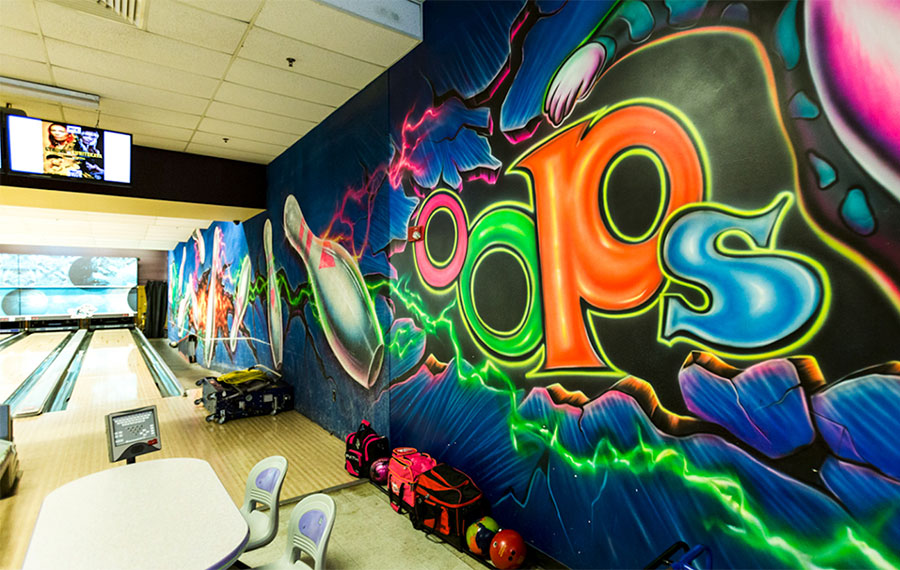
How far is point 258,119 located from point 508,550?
395 centimetres

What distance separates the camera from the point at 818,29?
129cm

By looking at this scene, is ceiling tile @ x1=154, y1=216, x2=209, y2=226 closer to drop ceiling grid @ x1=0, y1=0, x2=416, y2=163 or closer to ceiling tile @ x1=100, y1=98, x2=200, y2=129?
drop ceiling grid @ x1=0, y1=0, x2=416, y2=163

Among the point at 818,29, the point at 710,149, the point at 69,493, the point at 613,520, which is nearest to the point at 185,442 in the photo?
the point at 69,493

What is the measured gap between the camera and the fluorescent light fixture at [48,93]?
3.25m

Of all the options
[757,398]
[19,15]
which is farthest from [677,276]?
[19,15]

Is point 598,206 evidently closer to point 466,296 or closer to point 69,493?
point 466,296

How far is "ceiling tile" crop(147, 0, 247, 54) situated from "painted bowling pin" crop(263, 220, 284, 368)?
9.56 ft

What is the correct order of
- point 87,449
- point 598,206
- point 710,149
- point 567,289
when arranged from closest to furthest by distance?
point 710,149
point 598,206
point 567,289
point 87,449

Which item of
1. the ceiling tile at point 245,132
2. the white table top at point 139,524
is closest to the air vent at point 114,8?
the ceiling tile at point 245,132

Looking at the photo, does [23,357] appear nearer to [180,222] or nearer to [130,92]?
[180,222]

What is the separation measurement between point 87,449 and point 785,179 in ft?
16.9

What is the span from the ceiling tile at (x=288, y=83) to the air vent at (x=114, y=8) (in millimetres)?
609

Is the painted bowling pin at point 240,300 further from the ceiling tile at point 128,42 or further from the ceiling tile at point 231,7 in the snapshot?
the ceiling tile at point 231,7

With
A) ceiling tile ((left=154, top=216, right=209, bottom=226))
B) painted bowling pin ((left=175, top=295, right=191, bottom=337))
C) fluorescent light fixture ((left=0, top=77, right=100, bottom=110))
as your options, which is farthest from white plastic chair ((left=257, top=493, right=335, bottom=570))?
painted bowling pin ((left=175, top=295, right=191, bottom=337))
